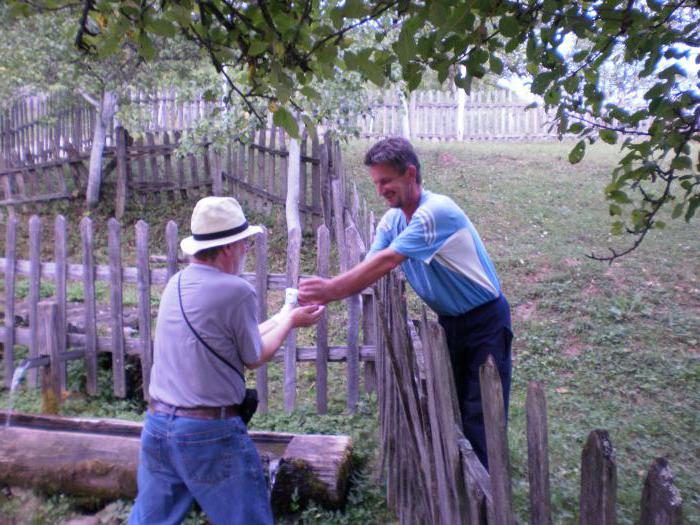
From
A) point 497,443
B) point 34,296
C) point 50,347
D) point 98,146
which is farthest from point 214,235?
point 98,146

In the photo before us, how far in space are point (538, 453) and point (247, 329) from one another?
1.69 metres

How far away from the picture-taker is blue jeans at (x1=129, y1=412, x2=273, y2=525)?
2793 mm

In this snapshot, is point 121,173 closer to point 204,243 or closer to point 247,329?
point 204,243

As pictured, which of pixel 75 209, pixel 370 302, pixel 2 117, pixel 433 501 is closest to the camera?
pixel 433 501

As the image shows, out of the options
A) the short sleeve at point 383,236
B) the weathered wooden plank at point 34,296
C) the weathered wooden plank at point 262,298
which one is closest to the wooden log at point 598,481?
the short sleeve at point 383,236

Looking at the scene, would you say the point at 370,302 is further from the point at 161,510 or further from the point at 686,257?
the point at 686,257

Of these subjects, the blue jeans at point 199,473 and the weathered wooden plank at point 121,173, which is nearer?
the blue jeans at point 199,473

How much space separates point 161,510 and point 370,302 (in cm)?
286

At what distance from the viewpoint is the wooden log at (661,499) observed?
3.27 feet

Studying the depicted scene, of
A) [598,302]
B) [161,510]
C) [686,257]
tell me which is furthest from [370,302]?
[686,257]

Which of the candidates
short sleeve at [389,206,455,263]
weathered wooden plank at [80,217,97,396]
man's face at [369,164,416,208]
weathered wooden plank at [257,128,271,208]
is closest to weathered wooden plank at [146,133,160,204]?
weathered wooden plank at [257,128,271,208]

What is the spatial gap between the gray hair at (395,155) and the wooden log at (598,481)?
6.93 ft

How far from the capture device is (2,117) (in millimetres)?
16797

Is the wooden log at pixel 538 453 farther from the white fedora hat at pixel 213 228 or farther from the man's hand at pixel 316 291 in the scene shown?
the man's hand at pixel 316 291
